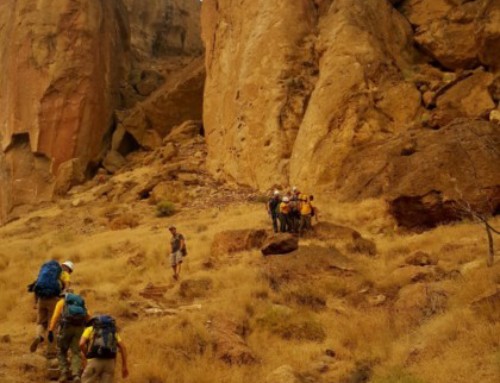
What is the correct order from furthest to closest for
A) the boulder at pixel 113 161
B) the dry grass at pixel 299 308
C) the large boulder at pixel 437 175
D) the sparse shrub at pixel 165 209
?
the boulder at pixel 113 161, the sparse shrub at pixel 165 209, the large boulder at pixel 437 175, the dry grass at pixel 299 308

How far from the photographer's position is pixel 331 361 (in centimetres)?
1064

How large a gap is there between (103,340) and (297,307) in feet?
18.7

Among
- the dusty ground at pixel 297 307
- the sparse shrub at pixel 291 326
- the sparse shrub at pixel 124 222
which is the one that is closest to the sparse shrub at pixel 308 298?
the dusty ground at pixel 297 307

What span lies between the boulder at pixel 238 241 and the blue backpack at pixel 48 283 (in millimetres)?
7493

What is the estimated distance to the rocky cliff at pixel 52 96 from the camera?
37.6m

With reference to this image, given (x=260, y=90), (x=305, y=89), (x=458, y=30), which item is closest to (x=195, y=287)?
(x=305, y=89)

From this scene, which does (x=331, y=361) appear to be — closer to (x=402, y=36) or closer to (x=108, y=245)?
(x=108, y=245)

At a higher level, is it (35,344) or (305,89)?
(305,89)

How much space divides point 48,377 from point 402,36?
2307 centimetres

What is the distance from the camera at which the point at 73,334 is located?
9.46 metres

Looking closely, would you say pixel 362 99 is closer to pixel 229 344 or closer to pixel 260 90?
pixel 260 90

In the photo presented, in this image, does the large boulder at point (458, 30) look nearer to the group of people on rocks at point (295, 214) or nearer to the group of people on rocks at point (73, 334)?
the group of people on rocks at point (295, 214)

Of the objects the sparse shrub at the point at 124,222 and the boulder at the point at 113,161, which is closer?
the sparse shrub at the point at 124,222

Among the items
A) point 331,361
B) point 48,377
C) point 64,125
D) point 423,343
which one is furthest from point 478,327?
point 64,125
